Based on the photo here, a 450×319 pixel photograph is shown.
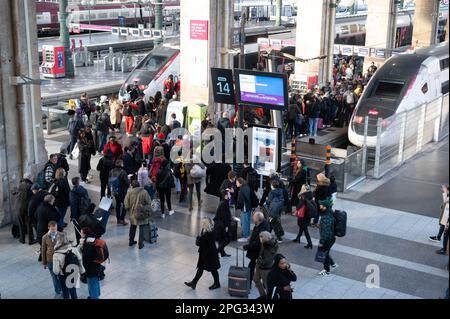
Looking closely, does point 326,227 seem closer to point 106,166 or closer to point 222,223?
point 222,223

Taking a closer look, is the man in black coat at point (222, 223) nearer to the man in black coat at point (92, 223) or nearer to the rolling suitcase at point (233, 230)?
the rolling suitcase at point (233, 230)

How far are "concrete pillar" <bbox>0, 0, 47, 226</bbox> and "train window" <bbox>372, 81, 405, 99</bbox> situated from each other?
11446mm

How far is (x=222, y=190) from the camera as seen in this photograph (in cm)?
1220

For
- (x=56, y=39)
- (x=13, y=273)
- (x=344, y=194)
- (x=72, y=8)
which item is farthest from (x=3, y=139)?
(x=72, y=8)

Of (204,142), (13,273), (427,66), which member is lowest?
(13,273)

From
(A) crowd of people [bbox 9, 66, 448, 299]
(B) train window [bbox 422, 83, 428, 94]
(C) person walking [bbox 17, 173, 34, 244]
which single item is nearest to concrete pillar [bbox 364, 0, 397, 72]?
(B) train window [bbox 422, 83, 428, 94]

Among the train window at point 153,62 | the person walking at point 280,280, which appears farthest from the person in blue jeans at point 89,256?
the train window at point 153,62

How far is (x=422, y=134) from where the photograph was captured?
19.2 meters

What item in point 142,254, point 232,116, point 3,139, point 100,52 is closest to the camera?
point 142,254

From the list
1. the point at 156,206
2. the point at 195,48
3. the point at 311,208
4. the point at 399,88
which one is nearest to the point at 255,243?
the point at 311,208

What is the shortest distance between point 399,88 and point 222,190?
10.6m

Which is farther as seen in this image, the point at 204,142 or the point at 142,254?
the point at 204,142

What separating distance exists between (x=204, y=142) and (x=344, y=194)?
3971 mm
